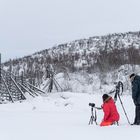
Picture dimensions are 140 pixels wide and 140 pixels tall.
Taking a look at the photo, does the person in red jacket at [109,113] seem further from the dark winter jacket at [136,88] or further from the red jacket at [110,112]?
the dark winter jacket at [136,88]

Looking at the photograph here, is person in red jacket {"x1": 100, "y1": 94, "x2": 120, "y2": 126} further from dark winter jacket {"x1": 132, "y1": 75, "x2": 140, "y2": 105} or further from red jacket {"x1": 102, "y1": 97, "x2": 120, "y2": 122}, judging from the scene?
dark winter jacket {"x1": 132, "y1": 75, "x2": 140, "y2": 105}

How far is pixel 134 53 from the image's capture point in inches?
2667

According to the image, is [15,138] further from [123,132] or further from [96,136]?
[123,132]

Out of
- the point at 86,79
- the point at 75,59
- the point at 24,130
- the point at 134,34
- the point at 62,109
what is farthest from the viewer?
the point at 134,34

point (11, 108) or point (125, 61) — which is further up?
point (125, 61)

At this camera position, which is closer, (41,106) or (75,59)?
(41,106)

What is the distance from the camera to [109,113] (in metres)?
11.1

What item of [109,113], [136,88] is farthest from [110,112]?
[136,88]

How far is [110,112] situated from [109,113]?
0.23 feet

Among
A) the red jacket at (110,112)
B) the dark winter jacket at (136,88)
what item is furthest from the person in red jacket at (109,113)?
the dark winter jacket at (136,88)

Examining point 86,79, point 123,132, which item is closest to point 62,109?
point 123,132

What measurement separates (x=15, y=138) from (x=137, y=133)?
112 inches

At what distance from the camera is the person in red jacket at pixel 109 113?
11078 mm

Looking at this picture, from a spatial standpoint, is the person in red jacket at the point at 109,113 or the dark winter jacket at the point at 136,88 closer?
the dark winter jacket at the point at 136,88
